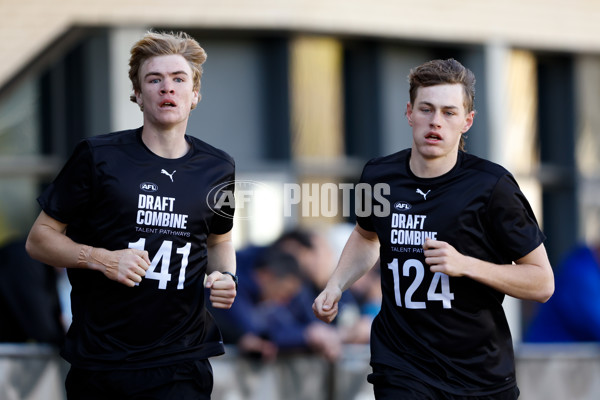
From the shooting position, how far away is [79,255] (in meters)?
4.59

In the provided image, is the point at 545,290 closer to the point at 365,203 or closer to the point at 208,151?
the point at 365,203

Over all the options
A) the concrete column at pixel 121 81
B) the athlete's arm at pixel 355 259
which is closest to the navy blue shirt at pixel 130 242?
the athlete's arm at pixel 355 259

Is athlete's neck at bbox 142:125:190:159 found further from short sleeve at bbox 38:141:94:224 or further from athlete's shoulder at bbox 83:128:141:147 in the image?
short sleeve at bbox 38:141:94:224

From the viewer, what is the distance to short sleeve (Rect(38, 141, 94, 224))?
468 cm

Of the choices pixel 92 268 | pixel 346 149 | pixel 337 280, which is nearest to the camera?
pixel 92 268

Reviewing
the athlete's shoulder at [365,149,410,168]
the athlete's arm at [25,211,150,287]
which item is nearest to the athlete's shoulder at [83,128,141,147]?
the athlete's arm at [25,211,150,287]

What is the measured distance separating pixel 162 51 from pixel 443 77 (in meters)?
1.26

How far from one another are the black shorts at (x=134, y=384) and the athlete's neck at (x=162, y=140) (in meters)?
0.94

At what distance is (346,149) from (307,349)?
5174mm

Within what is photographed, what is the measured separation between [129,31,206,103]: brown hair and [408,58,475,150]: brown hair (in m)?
0.98

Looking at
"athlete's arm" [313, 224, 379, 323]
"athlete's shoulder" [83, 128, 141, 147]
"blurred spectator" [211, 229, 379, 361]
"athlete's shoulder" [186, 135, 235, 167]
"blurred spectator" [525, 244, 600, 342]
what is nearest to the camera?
"athlete's shoulder" [83, 128, 141, 147]

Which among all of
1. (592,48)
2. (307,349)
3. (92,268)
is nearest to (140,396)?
(92,268)

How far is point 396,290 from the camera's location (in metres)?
4.83

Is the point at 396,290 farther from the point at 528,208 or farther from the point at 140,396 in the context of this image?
the point at 140,396
